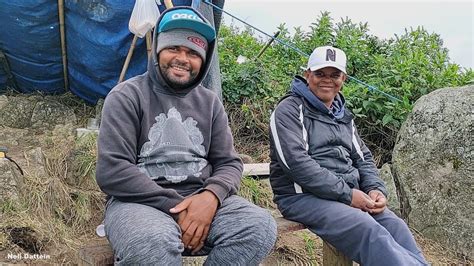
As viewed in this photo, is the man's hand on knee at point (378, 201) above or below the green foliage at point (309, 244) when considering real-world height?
above

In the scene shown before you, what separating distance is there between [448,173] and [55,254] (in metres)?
2.83

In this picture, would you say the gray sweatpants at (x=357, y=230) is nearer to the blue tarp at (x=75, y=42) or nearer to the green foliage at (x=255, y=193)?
the green foliage at (x=255, y=193)

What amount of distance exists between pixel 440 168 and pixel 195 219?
2483mm

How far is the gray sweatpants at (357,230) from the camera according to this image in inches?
95.6

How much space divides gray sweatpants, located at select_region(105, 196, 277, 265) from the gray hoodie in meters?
0.08

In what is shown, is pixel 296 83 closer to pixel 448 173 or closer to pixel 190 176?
pixel 190 176

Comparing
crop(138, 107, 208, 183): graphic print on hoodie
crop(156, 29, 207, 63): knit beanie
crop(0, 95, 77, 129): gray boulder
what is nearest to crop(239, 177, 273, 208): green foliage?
crop(138, 107, 208, 183): graphic print on hoodie

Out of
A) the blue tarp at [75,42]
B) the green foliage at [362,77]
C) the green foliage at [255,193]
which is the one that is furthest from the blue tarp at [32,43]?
the green foliage at [255,193]

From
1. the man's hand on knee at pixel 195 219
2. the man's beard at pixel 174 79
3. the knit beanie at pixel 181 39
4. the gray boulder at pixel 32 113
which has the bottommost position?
the gray boulder at pixel 32 113

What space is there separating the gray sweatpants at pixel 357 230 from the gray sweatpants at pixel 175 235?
0.52 metres

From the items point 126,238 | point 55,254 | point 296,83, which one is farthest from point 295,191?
point 55,254

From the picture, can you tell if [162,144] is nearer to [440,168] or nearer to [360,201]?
[360,201]

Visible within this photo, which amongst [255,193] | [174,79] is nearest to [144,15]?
[255,193]

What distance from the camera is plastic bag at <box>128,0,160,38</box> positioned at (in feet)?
13.6
